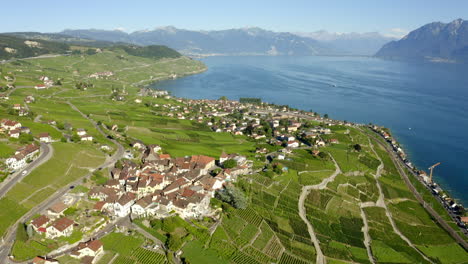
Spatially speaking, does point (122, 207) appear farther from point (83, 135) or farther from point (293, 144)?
point (293, 144)

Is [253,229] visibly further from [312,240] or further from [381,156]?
[381,156]

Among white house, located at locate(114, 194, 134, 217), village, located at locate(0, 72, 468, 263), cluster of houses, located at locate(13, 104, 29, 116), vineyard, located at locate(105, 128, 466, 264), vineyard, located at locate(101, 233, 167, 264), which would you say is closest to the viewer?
vineyard, located at locate(101, 233, 167, 264)

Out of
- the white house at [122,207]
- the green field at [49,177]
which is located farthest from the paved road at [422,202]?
the green field at [49,177]

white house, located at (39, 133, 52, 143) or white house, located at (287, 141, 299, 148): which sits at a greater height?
white house, located at (39, 133, 52, 143)

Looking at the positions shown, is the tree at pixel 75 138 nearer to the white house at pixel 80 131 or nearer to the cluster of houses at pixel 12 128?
the white house at pixel 80 131

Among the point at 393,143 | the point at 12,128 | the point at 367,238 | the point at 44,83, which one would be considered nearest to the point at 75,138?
the point at 12,128

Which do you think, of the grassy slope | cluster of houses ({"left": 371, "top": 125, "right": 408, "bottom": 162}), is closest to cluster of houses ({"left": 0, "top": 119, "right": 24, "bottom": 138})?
the grassy slope

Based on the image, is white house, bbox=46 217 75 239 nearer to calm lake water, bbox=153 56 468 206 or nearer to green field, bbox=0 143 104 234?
green field, bbox=0 143 104 234
